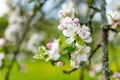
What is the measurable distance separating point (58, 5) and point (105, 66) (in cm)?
212

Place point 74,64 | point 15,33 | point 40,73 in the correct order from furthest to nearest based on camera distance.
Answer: point 40,73 < point 15,33 < point 74,64

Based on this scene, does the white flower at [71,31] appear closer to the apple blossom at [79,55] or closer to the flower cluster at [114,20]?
the apple blossom at [79,55]

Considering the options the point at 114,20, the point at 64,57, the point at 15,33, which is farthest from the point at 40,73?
the point at 64,57

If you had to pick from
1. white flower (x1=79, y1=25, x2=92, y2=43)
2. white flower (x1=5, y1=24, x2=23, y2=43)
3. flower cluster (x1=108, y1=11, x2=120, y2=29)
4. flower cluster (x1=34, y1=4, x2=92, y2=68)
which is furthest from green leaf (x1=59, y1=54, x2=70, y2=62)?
white flower (x1=5, y1=24, x2=23, y2=43)

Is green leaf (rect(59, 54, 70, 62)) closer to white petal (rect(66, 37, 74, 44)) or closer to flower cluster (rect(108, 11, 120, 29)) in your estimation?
white petal (rect(66, 37, 74, 44))

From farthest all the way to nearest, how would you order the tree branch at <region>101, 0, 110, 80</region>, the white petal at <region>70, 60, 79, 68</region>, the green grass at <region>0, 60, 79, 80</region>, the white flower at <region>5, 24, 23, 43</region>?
1. the green grass at <region>0, 60, 79, 80</region>
2. the white flower at <region>5, 24, 23, 43</region>
3. the white petal at <region>70, 60, 79, 68</region>
4. the tree branch at <region>101, 0, 110, 80</region>

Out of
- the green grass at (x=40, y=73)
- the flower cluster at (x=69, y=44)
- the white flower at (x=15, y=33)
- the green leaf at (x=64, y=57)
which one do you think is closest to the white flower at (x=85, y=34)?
the flower cluster at (x=69, y=44)

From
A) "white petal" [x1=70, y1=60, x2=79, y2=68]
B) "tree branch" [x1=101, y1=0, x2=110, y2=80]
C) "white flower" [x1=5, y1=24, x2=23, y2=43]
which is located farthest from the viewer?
"white flower" [x1=5, y1=24, x2=23, y2=43]

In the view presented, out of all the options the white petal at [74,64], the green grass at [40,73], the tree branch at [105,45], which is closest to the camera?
the tree branch at [105,45]

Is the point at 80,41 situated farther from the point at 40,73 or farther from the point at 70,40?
the point at 40,73

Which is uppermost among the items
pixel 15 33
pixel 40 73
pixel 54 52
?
pixel 40 73

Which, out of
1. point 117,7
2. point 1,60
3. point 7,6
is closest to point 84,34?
point 117,7

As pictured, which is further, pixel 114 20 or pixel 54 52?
pixel 114 20

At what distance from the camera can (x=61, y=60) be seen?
221cm
